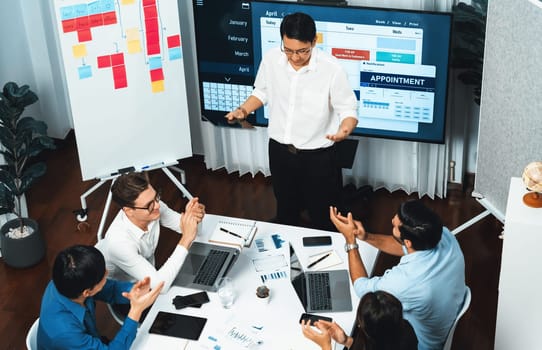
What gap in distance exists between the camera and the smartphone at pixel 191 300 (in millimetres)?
3447

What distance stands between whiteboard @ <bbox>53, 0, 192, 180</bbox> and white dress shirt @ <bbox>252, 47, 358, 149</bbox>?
0.88 meters

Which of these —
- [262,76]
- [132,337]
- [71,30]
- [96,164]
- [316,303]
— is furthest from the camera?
[96,164]

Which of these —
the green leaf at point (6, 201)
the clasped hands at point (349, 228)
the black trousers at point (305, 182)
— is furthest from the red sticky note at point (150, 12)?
the clasped hands at point (349, 228)

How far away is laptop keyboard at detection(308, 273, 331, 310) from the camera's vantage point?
11.3 ft

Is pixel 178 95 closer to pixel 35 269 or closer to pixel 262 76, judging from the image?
pixel 262 76

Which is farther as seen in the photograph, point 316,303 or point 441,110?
point 441,110

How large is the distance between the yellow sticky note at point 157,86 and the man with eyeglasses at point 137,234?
4.72 feet

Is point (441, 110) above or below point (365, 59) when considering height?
below

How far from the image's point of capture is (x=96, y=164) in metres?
5.04

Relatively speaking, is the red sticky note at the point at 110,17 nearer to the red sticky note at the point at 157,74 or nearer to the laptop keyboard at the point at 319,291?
the red sticky note at the point at 157,74

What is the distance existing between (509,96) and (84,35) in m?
2.47

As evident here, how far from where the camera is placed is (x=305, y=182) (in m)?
4.42

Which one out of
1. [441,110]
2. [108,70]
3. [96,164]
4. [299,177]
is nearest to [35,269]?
[96,164]

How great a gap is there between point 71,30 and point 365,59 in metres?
1.81
